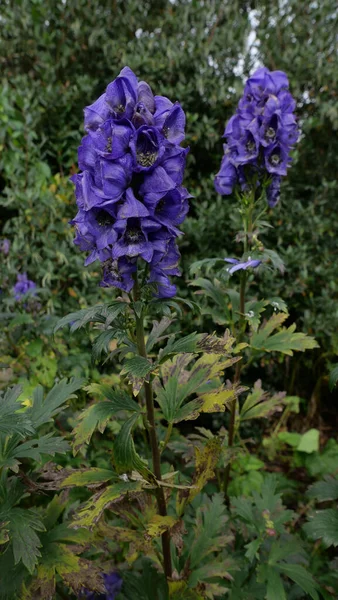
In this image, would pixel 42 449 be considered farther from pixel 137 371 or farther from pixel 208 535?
pixel 208 535

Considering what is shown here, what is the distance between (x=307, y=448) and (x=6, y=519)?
2.39 m

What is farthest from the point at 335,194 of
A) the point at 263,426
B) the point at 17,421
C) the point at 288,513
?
the point at 17,421

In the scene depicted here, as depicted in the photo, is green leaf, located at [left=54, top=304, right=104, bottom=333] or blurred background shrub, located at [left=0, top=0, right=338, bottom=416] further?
blurred background shrub, located at [left=0, top=0, right=338, bottom=416]

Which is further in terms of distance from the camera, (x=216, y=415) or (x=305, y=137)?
(x=305, y=137)

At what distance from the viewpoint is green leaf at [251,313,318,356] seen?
1.82 m

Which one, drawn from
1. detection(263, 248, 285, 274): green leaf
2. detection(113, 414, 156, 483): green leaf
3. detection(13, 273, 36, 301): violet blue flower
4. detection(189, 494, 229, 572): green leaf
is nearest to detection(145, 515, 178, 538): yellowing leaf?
detection(113, 414, 156, 483): green leaf

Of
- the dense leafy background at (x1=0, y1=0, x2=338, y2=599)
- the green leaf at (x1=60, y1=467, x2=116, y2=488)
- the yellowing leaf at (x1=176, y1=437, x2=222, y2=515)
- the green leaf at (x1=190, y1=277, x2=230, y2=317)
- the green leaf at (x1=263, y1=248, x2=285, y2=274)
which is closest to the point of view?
the green leaf at (x1=60, y1=467, x2=116, y2=488)

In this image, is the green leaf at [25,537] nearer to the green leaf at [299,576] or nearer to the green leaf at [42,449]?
the green leaf at [42,449]

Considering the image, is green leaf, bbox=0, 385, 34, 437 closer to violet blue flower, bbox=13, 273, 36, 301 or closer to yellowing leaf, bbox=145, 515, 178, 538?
yellowing leaf, bbox=145, 515, 178, 538

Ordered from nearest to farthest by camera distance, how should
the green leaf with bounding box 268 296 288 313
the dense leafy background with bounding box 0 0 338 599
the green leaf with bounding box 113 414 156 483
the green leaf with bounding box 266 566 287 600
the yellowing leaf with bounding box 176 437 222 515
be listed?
the green leaf with bounding box 113 414 156 483 → the yellowing leaf with bounding box 176 437 222 515 → the green leaf with bounding box 266 566 287 600 → the green leaf with bounding box 268 296 288 313 → the dense leafy background with bounding box 0 0 338 599

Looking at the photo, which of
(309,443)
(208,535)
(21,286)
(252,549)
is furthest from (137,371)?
(309,443)

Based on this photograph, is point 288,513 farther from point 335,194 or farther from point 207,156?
point 207,156

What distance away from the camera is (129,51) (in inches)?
149

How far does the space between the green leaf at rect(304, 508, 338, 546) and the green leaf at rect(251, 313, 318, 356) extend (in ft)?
1.86
